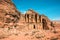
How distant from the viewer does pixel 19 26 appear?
2084 centimetres

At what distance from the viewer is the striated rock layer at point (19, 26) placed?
12.2m

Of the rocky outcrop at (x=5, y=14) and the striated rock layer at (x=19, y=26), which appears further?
the rocky outcrop at (x=5, y=14)

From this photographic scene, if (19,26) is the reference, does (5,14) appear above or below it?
above

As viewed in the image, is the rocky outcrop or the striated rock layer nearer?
the striated rock layer

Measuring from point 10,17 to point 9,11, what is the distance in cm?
116

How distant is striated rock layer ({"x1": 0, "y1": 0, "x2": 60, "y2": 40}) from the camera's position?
12.2 metres

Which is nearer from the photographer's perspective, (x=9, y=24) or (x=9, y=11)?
(x=9, y=24)

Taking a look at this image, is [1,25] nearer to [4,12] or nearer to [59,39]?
[4,12]

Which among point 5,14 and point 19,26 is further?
point 19,26

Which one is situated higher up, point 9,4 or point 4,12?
point 9,4

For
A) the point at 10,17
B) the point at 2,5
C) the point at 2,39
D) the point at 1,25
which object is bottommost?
the point at 2,39

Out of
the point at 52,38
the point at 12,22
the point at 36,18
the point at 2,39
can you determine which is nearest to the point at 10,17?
the point at 12,22

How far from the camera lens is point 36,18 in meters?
41.0

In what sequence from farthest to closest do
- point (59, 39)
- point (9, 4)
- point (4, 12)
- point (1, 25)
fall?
point (9, 4)
point (4, 12)
point (1, 25)
point (59, 39)
